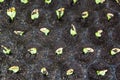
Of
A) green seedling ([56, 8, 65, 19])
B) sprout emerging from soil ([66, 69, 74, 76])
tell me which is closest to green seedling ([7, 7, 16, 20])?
green seedling ([56, 8, 65, 19])

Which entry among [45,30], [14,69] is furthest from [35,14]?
[14,69]

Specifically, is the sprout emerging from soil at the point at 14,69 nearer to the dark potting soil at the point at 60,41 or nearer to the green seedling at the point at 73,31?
the dark potting soil at the point at 60,41

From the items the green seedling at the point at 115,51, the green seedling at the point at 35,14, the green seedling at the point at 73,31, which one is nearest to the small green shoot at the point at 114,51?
the green seedling at the point at 115,51

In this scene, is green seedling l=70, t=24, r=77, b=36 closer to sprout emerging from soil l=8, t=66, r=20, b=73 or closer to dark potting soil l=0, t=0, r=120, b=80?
dark potting soil l=0, t=0, r=120, b=80

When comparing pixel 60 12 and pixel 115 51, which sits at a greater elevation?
pixel 60 12

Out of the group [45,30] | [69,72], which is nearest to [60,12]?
[45,30]

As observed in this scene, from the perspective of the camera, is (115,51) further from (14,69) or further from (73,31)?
(14,69)

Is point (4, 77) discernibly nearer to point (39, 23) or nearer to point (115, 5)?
point (39, 23)

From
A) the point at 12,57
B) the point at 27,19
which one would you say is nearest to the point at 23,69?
the point at 12,57
